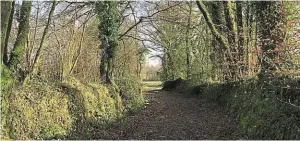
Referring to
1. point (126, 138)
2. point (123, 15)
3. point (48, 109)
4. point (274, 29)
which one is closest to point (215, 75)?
point (123, 15)

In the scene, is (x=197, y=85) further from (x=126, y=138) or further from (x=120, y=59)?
(x=126, y=138)

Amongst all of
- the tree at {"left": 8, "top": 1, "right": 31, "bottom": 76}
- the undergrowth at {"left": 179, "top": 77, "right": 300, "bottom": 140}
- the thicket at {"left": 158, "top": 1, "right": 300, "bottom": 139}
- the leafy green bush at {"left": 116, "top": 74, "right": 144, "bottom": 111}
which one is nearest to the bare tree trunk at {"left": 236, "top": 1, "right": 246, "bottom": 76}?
the thicket at {"left": 158, "top": 1, "right": 300, "bottom": 139}

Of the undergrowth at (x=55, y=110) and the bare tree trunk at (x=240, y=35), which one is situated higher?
the bare tree trunk at (x=240, y=35)

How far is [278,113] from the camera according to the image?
7059 mm

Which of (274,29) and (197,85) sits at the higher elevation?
(274,29)

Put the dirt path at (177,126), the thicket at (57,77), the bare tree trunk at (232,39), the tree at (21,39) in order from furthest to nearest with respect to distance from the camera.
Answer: the bare tree trunk at (232,39), the dirt path at (177,126), the tree at (21,39), the thicket at (57,77)

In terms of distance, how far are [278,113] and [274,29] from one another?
3.71 meters

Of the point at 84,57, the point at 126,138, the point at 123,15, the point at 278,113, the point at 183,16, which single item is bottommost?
the point at 126,138

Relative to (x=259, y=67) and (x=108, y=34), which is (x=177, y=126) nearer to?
(x=259, y=67)

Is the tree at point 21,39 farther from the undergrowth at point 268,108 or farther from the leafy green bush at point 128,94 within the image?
the leafy green bush at point 128,94

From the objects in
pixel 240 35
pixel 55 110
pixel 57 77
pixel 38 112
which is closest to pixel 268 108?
pixel 55 110

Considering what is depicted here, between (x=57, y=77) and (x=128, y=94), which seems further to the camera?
(x=128, y=94)

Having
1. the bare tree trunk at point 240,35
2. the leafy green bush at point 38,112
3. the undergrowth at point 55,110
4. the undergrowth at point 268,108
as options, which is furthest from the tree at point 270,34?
the leafy green bush at point 38,112

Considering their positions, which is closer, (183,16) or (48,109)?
(48,109)
